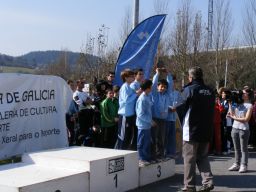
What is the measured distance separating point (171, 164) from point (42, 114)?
9.35 feet

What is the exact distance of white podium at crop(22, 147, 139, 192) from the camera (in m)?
7.13

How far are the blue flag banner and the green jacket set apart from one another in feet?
5.12

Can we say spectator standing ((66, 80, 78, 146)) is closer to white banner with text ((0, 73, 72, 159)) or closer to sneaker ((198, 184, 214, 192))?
white banner with text ((0, 73, 72, 159))

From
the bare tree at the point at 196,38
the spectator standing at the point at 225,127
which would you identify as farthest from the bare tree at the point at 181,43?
the spectator standing at the point at 225,127

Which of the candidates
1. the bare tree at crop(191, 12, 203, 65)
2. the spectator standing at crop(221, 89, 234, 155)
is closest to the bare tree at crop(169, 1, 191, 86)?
the bare tree at crop(191, 12, 203, 65)

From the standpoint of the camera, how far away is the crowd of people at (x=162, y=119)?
7648mm

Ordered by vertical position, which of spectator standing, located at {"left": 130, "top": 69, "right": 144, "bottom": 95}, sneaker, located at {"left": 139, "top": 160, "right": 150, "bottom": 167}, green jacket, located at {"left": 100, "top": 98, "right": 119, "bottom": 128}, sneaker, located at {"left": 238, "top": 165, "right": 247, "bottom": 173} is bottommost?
sneaker, located at {"left": 238, "top": 165, "right": 247, "bottom": 173}

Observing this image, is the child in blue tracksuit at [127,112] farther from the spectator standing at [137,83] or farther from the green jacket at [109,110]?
the green jacket at [109,110]

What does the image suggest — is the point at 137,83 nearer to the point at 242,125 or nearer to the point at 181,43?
the point at 242,125

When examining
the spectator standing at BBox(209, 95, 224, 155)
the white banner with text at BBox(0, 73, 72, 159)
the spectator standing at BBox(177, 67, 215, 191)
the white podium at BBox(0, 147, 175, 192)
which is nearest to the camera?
the white podium at BBox(0, 147, 175, 192)

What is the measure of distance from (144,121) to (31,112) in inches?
Answer: 86.1

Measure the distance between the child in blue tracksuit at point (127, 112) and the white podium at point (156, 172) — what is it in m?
0.92

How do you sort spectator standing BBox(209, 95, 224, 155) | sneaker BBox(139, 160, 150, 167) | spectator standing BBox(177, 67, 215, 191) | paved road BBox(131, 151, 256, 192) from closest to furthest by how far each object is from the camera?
spectator standing BBox(177, 67, 215, 191), paved road BBox(131, 151, 256, 192), sneaker BBox(139, 160, 150, 167), spectator standing BBox(209, 95, 224, 155)

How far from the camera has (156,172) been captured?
8.80 m
